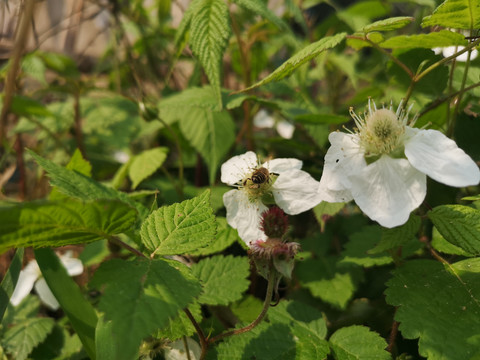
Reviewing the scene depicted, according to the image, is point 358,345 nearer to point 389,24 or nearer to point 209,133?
point 389,24

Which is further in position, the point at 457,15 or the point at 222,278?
the point at 222,278

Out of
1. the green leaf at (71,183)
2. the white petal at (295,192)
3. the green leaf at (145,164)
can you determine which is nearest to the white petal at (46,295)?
the green leaf at (145,164)

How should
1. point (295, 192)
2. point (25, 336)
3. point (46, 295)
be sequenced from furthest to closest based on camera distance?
point (46, 295) → point (25, 336) → point (295, 192)

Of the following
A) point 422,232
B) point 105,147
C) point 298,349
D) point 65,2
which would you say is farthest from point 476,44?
point 65,2

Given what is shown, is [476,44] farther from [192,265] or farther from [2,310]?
[2,310]

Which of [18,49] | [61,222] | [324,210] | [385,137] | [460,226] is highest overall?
[18,49]

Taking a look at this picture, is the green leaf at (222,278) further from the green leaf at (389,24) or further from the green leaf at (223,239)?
the green leaf at (389,24)

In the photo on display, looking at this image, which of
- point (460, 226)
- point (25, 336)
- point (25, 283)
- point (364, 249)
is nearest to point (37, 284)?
point (25, 283)

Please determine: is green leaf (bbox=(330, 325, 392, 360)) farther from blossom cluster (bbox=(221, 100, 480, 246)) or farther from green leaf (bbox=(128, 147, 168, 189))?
green leaf (bbox=(128, 147, 168, 189))
